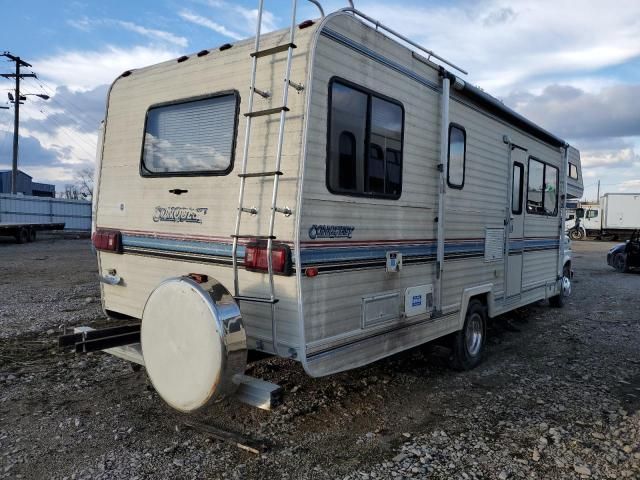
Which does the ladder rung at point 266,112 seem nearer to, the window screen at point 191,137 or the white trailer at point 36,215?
the window screen at point 191,137

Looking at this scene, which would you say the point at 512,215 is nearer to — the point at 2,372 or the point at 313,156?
the point at 313,156

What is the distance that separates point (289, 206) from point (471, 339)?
321 cm

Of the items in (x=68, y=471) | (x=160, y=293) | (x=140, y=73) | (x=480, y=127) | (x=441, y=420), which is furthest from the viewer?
(x=480, y=127)

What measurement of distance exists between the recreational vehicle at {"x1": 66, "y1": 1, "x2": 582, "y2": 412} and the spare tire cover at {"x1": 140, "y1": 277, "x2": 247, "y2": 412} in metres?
0.01

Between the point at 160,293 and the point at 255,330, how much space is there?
27.7 inches

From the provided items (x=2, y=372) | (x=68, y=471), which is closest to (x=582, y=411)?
(x=68, y=471)

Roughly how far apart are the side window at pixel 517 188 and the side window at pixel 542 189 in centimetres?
27

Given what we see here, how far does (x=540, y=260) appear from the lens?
7578 millimetres

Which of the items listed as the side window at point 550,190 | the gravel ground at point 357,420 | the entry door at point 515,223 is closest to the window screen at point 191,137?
the gravel ground at point 357,420

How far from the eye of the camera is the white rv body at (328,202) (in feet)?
11.6

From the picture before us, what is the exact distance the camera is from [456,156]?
5172 millimetres

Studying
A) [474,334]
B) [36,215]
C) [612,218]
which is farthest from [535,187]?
[612,218]

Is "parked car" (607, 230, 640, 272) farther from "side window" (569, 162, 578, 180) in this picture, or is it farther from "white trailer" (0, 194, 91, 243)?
"white trailer" (0, 194, 91, 243)

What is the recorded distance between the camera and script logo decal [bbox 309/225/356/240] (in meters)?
3.53
